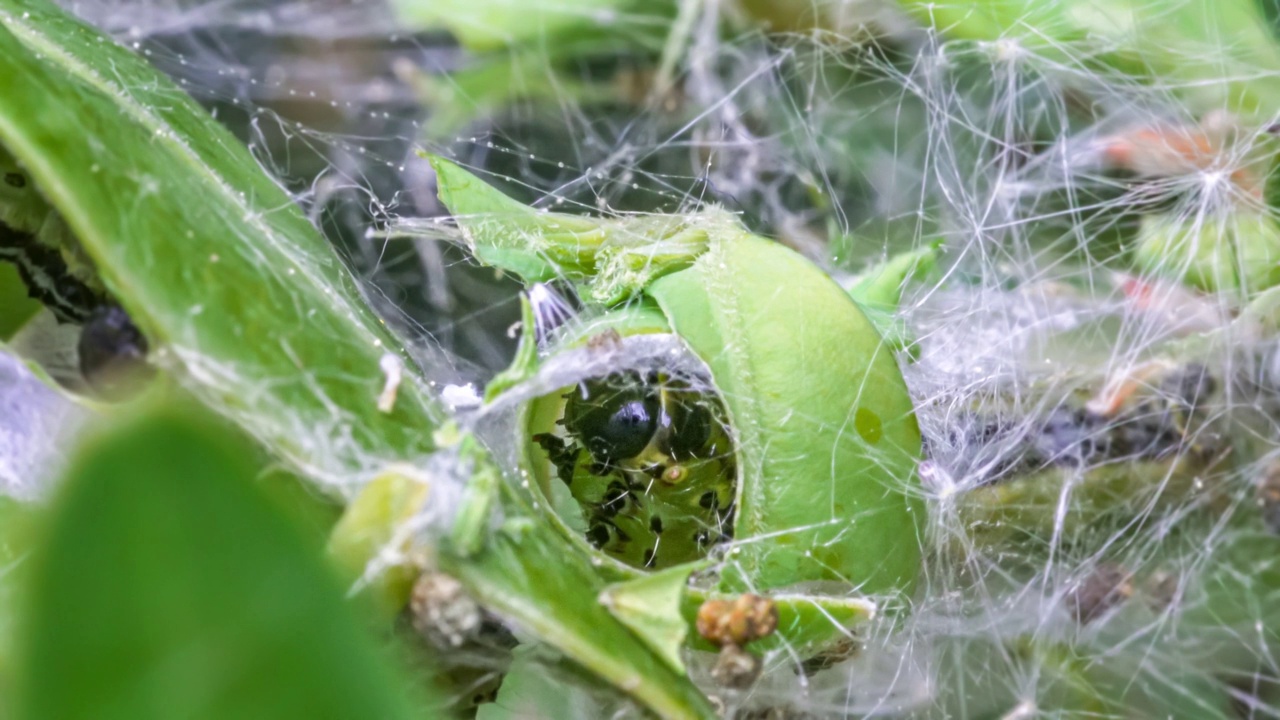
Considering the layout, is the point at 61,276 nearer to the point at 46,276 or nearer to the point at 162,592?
the point at 46,276

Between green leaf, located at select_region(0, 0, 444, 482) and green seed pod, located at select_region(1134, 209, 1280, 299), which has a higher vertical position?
green leaf, located at select_region(0, 0, 444, 482)

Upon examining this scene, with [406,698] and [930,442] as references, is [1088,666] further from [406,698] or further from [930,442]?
[406,698]

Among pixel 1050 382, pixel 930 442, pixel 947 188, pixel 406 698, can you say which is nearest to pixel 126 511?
pixel 406 698

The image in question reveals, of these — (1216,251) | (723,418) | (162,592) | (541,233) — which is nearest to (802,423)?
(723,418)

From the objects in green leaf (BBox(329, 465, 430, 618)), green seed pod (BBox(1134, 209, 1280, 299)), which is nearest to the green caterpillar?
green leaf (BBox(329, 465, 430, 618))

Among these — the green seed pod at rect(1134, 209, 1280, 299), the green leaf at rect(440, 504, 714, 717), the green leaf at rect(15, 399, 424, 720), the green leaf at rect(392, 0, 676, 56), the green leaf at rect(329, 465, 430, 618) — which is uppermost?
the green leaf at rect(15, 399, 424, 720)

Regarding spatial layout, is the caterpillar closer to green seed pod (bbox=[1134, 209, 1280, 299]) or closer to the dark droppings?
the dark droppings
